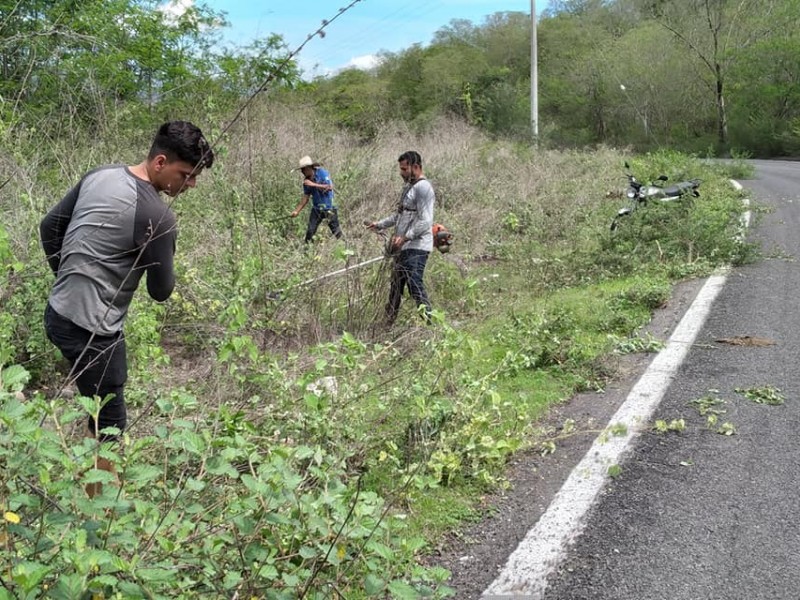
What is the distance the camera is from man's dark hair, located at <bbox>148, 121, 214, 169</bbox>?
278 centimetres

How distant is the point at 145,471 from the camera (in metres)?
1.83

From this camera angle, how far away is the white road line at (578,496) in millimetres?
2547

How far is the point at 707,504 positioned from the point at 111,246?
2.87 m

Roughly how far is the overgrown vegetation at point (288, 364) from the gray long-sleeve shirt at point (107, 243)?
1.36 ft

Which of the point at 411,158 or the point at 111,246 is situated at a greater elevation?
the point at 411,158

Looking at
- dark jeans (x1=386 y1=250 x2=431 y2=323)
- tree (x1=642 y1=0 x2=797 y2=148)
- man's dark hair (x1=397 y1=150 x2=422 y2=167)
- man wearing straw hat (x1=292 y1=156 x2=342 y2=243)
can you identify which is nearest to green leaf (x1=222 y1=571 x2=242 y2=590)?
dark jeans (x1=386 y1=250 x2=431 y2=323)

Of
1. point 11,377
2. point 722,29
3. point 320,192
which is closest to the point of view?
point 11,377

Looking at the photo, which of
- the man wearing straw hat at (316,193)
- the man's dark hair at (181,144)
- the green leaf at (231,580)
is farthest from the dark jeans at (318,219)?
the green leaf at (231,580)

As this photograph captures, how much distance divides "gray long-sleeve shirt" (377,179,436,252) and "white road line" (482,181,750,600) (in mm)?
2265

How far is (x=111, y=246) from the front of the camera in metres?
2.74

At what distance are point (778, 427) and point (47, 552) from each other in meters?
3.70

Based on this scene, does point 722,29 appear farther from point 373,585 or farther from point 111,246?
point 373,585

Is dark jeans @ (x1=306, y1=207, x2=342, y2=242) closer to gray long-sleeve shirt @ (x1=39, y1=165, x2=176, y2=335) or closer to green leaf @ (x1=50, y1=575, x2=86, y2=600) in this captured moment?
gray long-sleeve shirt @ (x1=39, y1=165, x2=176, y2=335)

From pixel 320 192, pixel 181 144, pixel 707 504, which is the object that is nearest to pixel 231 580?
pixel 181 144
